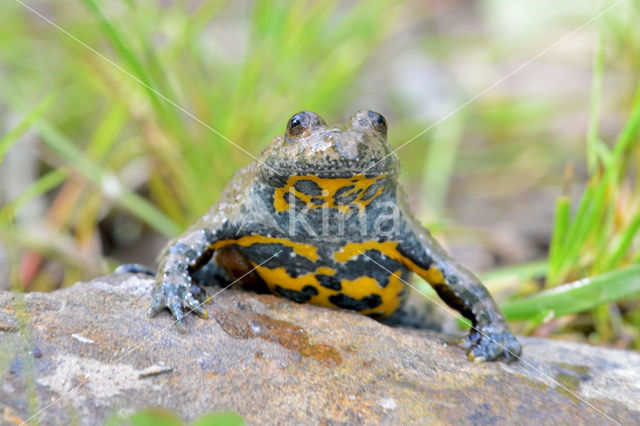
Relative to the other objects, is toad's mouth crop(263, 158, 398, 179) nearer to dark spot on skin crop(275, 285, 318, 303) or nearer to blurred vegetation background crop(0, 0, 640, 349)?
dark spot on skin crop(275, 285, 318, 303)

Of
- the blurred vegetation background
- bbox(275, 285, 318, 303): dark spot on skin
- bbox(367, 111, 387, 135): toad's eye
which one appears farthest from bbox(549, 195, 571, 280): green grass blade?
bbox(275, 285, 318, 303): dark spot on skin

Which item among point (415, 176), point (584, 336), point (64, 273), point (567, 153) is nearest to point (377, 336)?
point (584, 336)

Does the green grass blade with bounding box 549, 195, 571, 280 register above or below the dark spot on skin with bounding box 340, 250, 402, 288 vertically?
above

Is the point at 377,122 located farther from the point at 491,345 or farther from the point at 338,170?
the point at 491,345

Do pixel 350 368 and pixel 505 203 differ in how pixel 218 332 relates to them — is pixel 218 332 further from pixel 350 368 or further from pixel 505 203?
pixel 505 203

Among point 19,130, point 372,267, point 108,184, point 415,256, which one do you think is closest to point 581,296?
point 415,256
